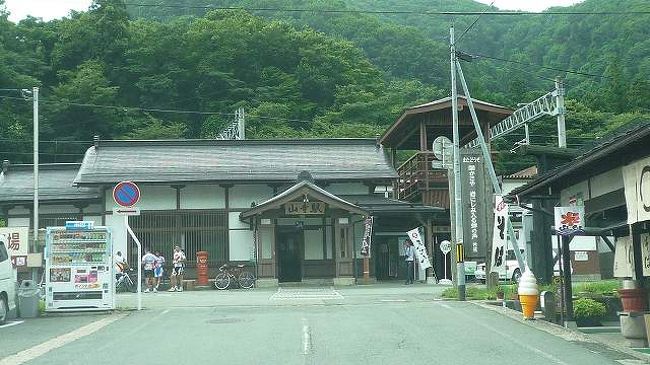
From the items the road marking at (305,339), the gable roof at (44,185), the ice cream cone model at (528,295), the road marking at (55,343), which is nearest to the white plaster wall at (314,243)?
the gable roof at (44,185)

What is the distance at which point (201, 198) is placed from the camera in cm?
3219

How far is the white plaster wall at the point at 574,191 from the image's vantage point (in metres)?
13.0

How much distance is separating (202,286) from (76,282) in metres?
13.4

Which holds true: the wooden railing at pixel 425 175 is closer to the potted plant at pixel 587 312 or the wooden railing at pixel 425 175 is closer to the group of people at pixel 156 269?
the group of people at pixel 156 269

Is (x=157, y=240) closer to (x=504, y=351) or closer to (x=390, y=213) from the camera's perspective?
(x=390, y=213)

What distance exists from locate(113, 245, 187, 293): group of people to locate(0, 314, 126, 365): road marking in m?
12.0

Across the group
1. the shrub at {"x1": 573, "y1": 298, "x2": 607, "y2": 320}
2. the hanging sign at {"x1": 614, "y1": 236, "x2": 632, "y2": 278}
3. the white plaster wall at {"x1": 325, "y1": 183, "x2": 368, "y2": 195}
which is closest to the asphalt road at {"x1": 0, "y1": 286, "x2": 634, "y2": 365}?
the shrub at {"x1": 573, "y1": 298, "x2": 607, "y2": 320}

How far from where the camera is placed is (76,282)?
17.3 meters

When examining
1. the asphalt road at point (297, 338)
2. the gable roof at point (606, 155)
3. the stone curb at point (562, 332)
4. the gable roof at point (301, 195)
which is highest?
the gable roof at point (301, 195)

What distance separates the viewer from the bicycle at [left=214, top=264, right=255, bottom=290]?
97.6 ft

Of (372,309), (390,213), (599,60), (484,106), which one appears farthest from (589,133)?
(372,309)

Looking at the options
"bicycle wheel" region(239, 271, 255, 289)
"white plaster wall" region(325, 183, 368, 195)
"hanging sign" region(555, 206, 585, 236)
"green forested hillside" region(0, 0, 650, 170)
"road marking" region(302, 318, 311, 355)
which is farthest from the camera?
"green forested hillside" region(0, 0, 650, 170)

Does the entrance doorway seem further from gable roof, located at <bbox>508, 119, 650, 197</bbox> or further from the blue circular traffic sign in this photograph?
gable roof, located at <bbox>508, 119, 650, 197</bbox>

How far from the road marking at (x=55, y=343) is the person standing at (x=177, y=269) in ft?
40.2
